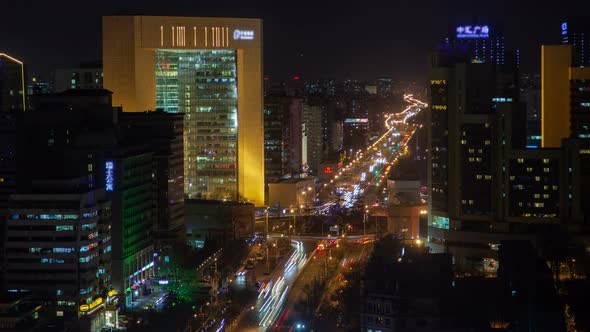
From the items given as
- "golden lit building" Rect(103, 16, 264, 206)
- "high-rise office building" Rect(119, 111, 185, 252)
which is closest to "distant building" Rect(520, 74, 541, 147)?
"golden lit building" Rect(103, 16, 264, 206)

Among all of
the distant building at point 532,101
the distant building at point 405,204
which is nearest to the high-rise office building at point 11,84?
the distant building at point 405,204

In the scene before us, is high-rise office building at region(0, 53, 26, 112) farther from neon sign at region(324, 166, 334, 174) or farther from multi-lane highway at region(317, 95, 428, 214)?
neon sign at region(324, 166, 334, 174)

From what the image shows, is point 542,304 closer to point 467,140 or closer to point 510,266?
point 510,266

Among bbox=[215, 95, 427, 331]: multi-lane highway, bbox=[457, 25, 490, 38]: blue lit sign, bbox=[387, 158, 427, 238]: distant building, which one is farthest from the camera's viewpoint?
bbox=[457, 25, 490, 38]: blue lit sign

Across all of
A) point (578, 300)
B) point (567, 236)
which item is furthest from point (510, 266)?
point (567, 236)

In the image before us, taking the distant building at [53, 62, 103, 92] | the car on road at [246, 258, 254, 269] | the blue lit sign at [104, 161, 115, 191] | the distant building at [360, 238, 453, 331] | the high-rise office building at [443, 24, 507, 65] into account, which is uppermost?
the high-rise office building at [443, 24, 507, 65]

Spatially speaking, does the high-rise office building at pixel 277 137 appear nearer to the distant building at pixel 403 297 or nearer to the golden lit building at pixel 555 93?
the golden lit building at pixel 555 93
